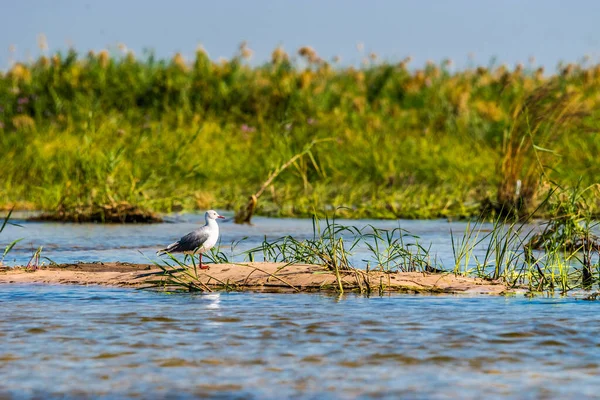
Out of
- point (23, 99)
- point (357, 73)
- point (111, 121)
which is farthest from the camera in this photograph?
point (357, 73)

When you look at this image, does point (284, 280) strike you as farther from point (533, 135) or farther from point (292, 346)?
point (533, 135)

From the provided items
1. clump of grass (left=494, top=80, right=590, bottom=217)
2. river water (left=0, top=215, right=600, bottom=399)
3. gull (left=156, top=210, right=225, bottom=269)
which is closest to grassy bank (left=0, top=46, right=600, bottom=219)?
clump of grass (left=494, top=80, right=590, bottom=217)

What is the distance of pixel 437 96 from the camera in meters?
25.1

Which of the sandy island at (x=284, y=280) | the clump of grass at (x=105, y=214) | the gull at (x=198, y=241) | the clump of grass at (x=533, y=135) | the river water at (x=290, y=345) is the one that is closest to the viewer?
the river water at (x=290, y=345)

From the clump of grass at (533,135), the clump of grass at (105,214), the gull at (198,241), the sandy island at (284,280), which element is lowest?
the sandy island at (284,280)

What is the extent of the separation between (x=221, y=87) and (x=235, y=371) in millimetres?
19343

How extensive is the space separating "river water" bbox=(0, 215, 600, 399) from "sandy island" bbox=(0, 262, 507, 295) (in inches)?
8.3

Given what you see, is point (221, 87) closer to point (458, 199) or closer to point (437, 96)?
point (437, 96)

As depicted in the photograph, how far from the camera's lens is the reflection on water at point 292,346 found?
5180mm

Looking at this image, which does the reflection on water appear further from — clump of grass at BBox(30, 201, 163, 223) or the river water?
clump of grass at BBox(30, 201, 163, 223)

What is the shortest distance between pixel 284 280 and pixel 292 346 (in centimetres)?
215

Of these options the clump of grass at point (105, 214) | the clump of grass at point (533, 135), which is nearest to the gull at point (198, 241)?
the clump of grass at point (533, 135)

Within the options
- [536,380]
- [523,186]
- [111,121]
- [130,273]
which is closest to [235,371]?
[536,380]

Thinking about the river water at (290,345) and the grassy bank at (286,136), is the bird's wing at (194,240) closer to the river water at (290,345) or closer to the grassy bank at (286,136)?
the river water at (290,345)
